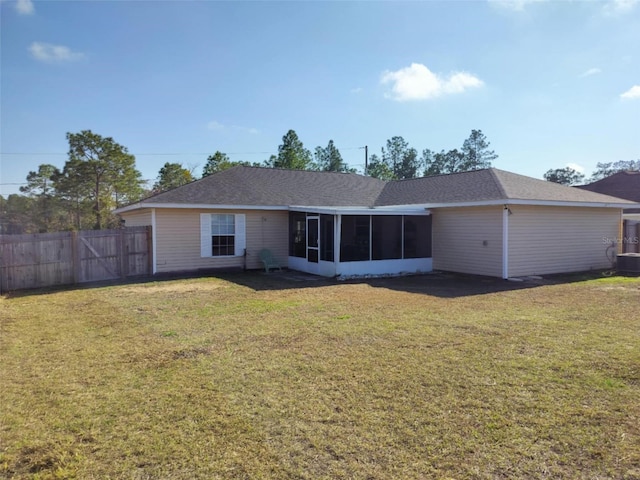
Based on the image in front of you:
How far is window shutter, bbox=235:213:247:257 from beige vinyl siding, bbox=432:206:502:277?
7.04 m

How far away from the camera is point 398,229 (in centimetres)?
1407

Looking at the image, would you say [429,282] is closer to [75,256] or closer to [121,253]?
[121,253]

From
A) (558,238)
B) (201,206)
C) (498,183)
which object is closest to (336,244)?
(201,206)

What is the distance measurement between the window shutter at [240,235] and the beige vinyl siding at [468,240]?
23.1ft

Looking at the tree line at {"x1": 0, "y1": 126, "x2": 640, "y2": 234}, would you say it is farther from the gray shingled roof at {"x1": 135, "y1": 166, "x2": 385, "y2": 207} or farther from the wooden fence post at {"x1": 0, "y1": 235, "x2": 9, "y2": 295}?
the wooden fence post at {"x1": 0, "y1": 235, "x2": 9, "y2": 295}

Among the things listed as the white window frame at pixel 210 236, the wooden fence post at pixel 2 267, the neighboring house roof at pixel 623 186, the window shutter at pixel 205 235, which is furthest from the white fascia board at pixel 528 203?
the neighboring house roof at pixel 623 186

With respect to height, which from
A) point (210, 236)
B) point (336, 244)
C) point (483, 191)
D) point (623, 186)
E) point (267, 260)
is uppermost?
point (623, 186)

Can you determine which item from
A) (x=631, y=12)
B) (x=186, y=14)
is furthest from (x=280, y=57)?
(x=631, y=12)

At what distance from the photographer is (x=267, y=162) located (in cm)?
4159

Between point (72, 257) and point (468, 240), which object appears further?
point (468, 240)

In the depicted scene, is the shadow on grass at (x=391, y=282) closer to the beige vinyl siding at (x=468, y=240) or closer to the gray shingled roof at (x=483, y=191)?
the beige vinyl siding at (x=468, y=240)

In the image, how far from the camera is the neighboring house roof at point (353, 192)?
13.5m

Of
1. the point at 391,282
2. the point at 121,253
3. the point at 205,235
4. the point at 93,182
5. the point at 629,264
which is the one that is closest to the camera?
the point at 391,282

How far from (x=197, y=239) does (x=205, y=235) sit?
1.03 ft
